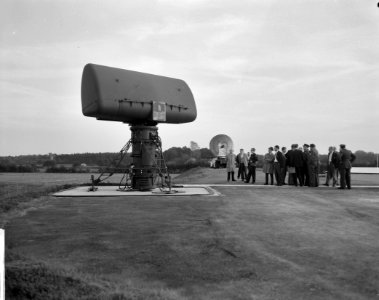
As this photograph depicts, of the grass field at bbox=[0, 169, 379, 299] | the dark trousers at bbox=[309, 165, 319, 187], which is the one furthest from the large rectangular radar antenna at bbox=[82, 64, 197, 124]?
the dark trousers at bbox=[309, 165, 319, 187]

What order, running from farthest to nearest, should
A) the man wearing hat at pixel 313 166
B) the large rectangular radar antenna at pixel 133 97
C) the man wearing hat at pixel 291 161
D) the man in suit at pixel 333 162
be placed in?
the man wearing hat at pixel 291 161, the man wearing hat at pixel 313 166, the man in suit at pixel 333 162, the large rectangular radar antenna at pixel 133 97

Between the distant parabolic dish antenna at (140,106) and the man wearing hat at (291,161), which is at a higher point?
the distant parabolic dish antenna at (140,106)

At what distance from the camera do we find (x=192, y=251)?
20.1 ft

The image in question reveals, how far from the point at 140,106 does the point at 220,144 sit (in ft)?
88.4

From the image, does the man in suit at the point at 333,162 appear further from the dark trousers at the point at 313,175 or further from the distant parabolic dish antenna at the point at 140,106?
the distant parabolic dish antenna at the point at 140,106

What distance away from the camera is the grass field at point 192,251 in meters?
4.36

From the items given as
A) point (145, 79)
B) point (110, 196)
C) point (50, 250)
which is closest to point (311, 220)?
point (50, 250)

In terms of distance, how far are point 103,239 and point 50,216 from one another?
9.96 ft

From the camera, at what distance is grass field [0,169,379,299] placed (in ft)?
14.3

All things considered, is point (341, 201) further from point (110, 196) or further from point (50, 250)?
point (50, 250)

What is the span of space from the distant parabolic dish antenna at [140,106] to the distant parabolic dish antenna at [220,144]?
24416 millimetres

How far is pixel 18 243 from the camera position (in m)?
6.56

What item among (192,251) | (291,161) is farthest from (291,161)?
(192,251)

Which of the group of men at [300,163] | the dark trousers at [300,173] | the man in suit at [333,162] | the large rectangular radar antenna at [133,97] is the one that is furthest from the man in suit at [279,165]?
the large rectangular radar antenna at [133,97]
